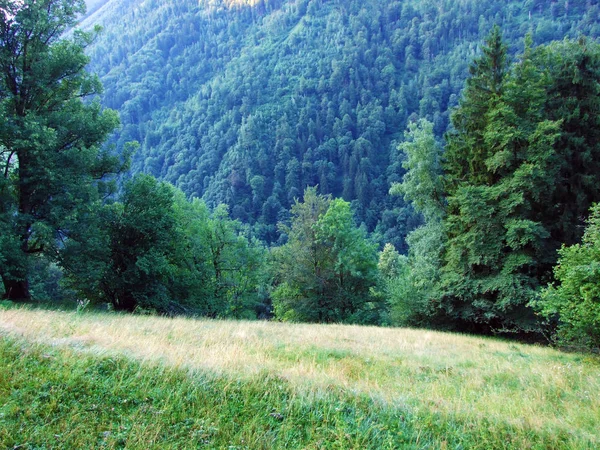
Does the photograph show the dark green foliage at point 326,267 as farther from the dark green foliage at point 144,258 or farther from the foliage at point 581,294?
the foliage at point 581,294

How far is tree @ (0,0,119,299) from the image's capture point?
1399 centimetres

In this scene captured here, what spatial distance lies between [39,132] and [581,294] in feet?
62.2

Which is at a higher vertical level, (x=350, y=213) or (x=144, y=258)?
(x=350, y=213)

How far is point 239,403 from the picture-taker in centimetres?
528

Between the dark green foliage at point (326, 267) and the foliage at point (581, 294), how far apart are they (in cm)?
1709

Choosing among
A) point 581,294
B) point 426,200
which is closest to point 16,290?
point 426,200

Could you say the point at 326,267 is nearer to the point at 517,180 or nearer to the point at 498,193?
the point at 498,193

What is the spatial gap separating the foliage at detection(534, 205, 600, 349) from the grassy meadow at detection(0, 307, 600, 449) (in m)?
3.94

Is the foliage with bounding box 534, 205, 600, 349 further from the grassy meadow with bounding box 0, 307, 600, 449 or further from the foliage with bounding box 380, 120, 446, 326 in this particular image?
the foliage with bounding box 380, 120, 446, 326

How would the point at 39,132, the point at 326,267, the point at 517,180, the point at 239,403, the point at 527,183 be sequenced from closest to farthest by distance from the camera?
1. the point at 239,403
2. the point at 39,132
3. the point at 527,183
4. the point at 517,180
5. the point at 326,267

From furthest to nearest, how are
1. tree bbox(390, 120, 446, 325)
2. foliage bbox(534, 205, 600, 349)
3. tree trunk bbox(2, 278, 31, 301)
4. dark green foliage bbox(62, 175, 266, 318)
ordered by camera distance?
tree bbox(390, 120, 446, 325) → dark green foliage bbox(62, 175, 266, 318) → tree trunk bbox(2, 278, 31, 301) → foliage bbox(534, 205, 600, 349)

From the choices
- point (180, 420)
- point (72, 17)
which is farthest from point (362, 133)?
point (180, 420)

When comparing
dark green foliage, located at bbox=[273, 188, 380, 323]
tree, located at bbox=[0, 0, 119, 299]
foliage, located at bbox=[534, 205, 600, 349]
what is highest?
tree, located at bbox=[0, 0, 119, 299]

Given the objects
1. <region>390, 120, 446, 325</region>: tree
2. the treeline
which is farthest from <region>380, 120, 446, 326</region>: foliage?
the treeline
